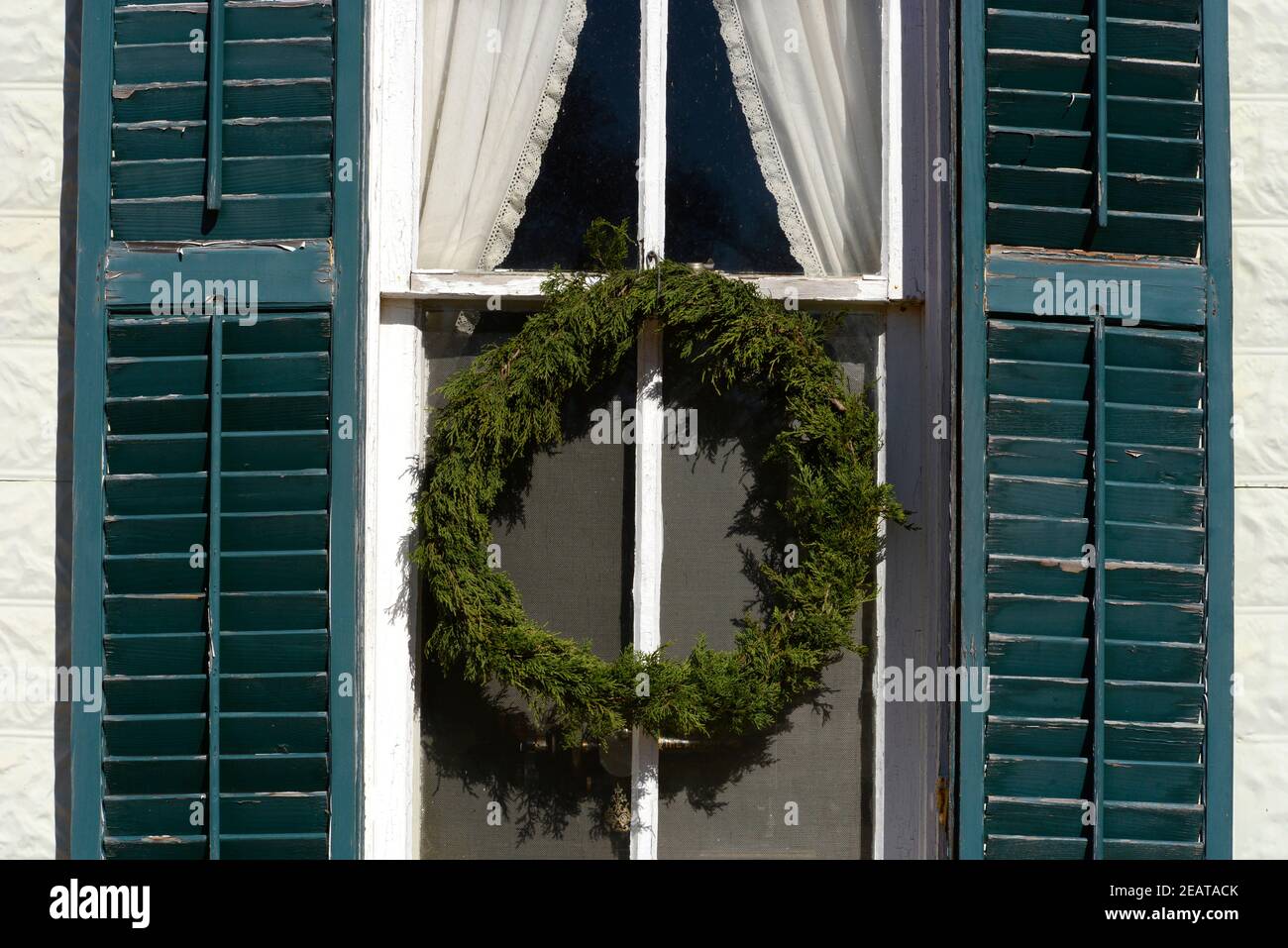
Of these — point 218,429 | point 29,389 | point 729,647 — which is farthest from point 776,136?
point 29,389

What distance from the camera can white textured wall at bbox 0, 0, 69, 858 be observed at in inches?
125

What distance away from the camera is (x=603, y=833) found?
3.19 metres

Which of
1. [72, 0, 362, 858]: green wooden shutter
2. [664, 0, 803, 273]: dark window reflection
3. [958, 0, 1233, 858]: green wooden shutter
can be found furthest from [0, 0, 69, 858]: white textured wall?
[958, 0, 1233, 858]: green wooden shutter

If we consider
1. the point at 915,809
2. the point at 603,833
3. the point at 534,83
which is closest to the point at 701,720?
the point at 603,833

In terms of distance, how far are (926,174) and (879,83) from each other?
29cm

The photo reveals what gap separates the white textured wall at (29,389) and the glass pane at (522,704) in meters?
0.98

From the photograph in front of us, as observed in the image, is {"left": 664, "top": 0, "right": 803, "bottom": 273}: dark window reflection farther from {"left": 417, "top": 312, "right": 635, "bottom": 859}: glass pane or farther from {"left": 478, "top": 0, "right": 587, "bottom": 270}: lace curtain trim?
{"left": 417, "top": 312, "right": 635, "bottom": 859}: glass pane

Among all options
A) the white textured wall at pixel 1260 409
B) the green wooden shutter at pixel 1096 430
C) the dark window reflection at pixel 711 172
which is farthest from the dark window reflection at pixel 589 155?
the white textured wall at pixel 1260 409

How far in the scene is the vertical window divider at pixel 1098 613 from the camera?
2.82m

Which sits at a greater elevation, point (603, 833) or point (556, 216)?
point (556, 216)

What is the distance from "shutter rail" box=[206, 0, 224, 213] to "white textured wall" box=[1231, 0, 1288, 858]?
2558mm

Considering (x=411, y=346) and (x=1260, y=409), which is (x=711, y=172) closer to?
(x=411, y=346)

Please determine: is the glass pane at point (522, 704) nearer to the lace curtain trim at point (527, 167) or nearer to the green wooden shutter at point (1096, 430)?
the lace curtain trim at point (527, 167)
